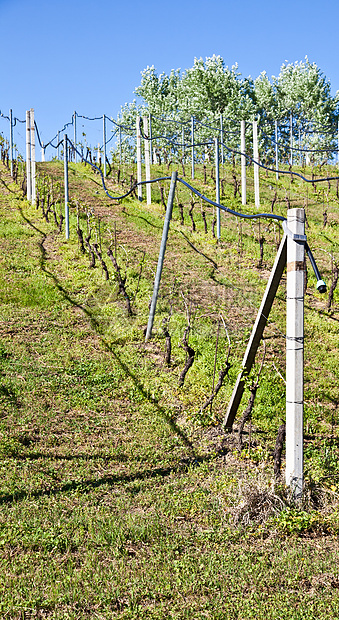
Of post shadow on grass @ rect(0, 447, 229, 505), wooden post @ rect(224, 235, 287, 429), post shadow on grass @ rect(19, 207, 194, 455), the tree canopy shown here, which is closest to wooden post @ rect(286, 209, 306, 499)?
wooden post @ rect(224, 235, 287, 429)

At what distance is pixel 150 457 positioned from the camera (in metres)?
5.21

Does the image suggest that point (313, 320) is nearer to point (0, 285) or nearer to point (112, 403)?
point (112, 403)

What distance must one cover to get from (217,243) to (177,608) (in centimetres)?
1042

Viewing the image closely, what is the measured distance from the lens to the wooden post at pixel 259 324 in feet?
15.0

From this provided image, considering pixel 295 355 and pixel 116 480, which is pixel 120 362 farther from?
pixel 295 355

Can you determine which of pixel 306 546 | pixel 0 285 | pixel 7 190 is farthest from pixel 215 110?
pixel 306 546

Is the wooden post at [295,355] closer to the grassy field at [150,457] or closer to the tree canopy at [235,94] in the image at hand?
the grassy field at [150,457]

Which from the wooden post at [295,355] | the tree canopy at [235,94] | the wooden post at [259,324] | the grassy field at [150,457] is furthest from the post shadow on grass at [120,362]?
the tree canopy at [235,94]

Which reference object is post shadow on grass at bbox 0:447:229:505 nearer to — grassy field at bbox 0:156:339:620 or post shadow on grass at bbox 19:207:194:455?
grassy field at bbox 0:156:339:620

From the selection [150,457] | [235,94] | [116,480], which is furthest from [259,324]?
[235,94]

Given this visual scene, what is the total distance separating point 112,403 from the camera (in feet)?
21.1

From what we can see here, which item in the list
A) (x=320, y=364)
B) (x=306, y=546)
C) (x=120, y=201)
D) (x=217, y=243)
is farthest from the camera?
(x=120, y=201)

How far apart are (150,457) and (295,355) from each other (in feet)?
5.90

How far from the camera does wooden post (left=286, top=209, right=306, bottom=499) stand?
419 cm
